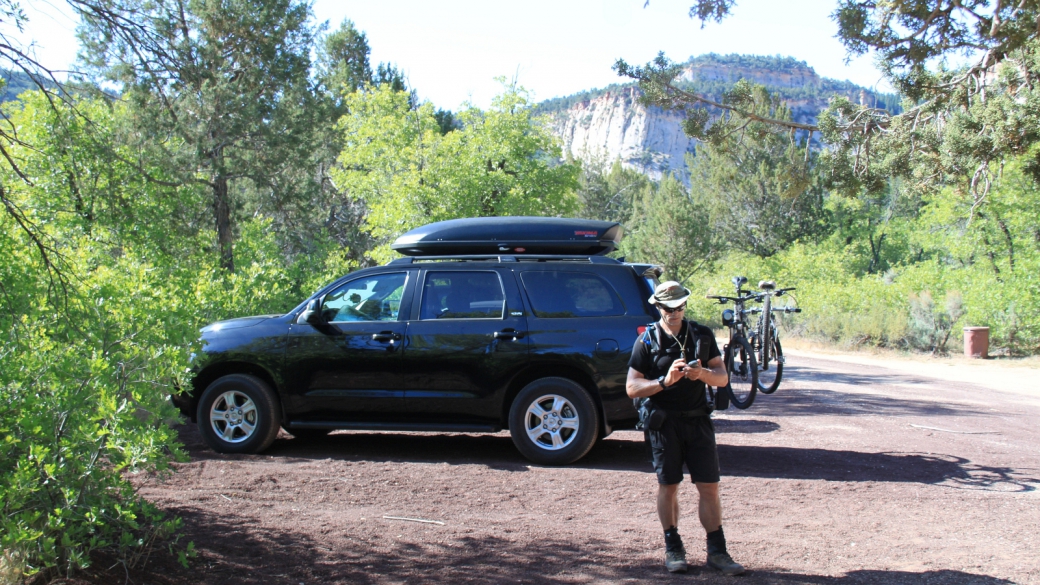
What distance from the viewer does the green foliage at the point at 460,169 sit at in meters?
18.9

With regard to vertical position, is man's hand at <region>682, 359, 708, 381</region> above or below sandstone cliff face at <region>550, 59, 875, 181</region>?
below

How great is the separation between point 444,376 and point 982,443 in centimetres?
572

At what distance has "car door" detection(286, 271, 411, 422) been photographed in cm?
764

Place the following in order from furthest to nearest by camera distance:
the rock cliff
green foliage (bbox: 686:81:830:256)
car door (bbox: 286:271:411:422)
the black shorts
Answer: the rock cliff, green foliage (bbox: 686:81:830:256), car door (bbox: 286:271:411:422), the black shorts

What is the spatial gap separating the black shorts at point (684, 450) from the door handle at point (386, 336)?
3469 mm

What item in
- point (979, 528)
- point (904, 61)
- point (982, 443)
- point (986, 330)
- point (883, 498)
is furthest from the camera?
point (986, 330)

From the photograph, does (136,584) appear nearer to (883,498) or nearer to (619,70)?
(883,498)

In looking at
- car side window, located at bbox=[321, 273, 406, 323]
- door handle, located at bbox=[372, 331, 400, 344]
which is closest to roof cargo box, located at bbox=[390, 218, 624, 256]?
car side window, located at bbox=[321, 273, 406, 323]

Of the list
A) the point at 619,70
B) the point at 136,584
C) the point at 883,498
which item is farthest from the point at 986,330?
the point at 136,584

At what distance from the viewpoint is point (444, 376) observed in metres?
7.56

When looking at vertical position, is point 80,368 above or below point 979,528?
above

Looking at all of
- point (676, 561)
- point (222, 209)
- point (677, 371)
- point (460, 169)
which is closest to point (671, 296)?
point (677, 371)

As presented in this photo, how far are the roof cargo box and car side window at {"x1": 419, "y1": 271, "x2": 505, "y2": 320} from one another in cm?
38

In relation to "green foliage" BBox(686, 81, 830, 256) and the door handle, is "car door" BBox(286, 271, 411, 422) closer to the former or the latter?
the door handle
